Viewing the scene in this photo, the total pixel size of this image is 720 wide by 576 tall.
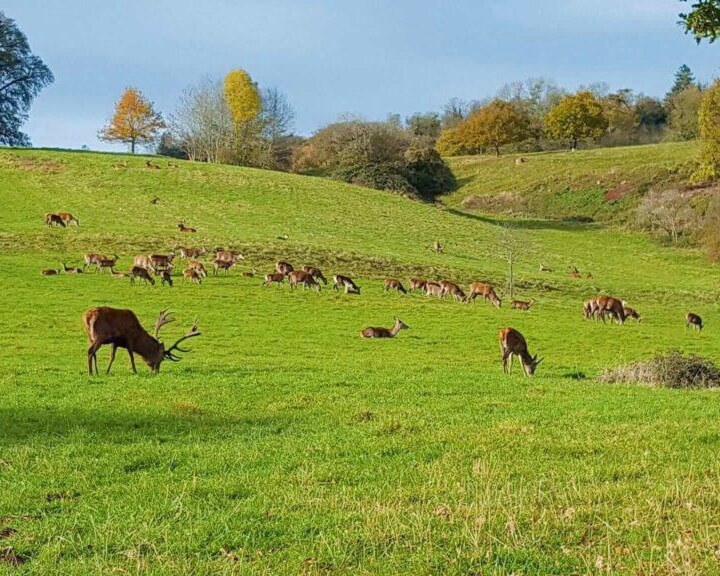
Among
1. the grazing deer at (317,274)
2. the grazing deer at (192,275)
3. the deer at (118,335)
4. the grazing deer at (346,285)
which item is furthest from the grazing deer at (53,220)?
the deer at (118,335)

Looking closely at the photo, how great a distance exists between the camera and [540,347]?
2655cm

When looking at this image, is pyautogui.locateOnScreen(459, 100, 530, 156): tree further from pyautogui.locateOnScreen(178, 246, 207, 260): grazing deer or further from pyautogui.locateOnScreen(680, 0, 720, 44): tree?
pyautogui.locateOnScreen(680, 0, 720, 44): tree

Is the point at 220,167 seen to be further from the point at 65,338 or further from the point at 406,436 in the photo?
the point at 406,436

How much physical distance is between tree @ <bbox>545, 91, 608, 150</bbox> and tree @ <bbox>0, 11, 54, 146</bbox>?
67784mm

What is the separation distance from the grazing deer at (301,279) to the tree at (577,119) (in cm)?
8536

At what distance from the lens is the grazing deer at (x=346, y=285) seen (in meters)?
36.2

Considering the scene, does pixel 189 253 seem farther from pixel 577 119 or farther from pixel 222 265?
pixel 577 119

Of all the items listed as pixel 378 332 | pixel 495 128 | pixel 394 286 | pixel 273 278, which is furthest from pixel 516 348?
pixel 495 128

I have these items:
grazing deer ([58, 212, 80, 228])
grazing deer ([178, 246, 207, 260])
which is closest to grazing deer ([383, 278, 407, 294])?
grazing deer ([178, 246, 207, 260])

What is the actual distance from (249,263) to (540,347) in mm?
19206

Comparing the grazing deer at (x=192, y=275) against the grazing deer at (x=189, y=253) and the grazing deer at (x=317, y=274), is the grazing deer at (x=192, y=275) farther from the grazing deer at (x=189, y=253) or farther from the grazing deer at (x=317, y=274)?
the grazing deer at (x=317, y=274)

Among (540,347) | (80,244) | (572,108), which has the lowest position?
(540,347)

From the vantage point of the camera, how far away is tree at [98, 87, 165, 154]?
9409cm

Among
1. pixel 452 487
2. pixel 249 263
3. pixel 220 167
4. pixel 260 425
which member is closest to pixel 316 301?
pixel 249 263
